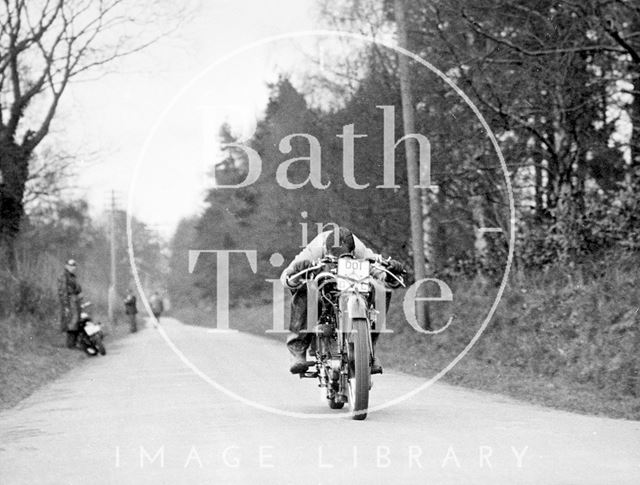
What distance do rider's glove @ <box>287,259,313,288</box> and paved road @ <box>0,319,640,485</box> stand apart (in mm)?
1163

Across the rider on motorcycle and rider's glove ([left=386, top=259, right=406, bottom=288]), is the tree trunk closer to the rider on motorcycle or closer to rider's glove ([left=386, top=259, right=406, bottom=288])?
the rider on motorcycle

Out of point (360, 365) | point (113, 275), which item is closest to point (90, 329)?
point (360, 365)

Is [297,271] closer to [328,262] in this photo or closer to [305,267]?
[305,267]

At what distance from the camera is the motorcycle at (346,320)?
774 centimetres

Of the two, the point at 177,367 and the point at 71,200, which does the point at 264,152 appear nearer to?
the point at 71,200

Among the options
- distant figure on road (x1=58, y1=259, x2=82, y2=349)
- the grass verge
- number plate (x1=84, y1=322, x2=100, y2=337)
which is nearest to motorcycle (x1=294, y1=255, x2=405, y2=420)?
the grass verge

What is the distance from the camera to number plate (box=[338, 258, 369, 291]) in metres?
7.92

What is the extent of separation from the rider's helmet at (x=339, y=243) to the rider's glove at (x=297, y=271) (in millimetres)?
218

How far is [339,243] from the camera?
27.4ft

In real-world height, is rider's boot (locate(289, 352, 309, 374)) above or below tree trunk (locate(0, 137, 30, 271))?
below

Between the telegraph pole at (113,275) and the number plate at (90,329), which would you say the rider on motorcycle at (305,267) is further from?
the telegraph pole at (113,275)

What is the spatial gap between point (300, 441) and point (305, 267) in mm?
1975

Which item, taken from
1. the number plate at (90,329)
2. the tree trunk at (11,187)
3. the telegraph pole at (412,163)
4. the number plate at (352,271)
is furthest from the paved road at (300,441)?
the tree trunk at (11,187)

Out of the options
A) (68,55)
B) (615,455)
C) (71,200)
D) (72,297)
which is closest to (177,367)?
(72,297)
